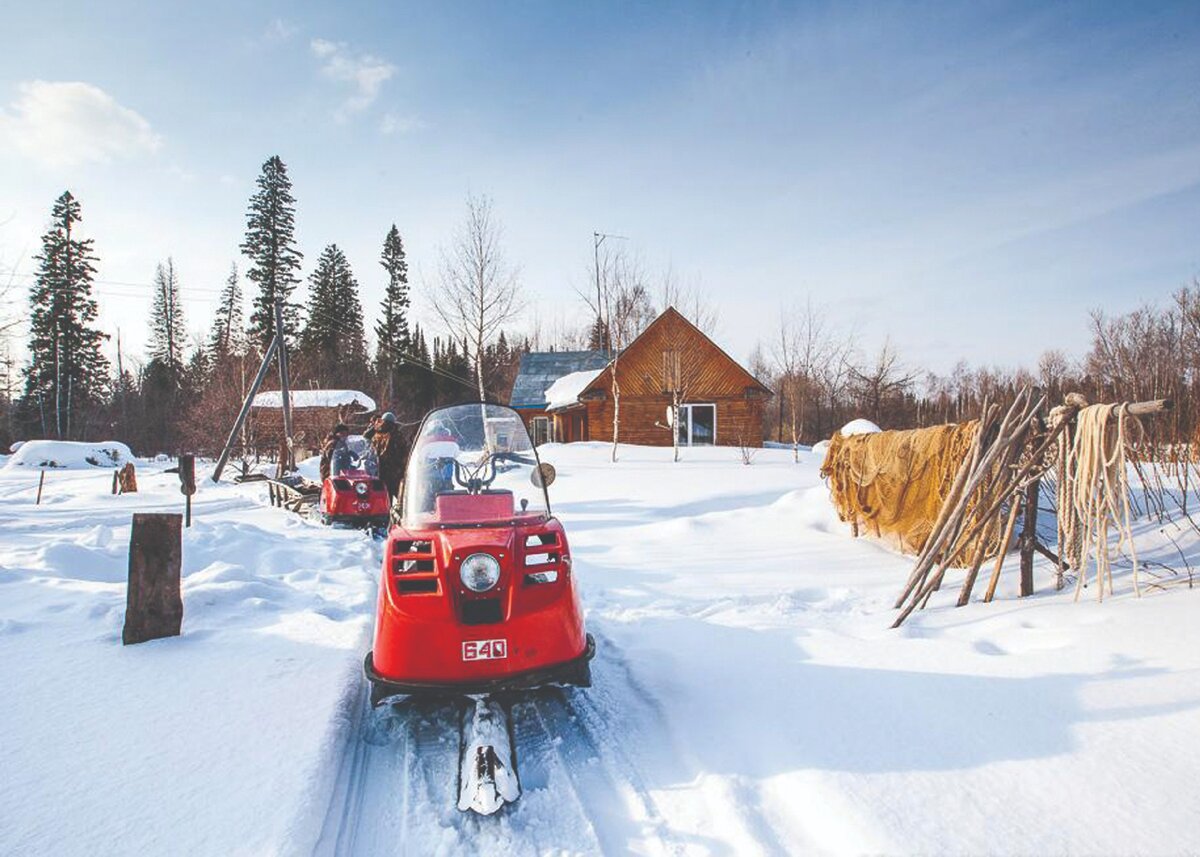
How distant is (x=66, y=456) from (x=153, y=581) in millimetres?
29058

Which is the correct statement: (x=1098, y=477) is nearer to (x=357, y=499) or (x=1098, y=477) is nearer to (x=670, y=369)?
(x=357, y=499)

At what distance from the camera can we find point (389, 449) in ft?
30.8

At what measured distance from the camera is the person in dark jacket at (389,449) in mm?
9336

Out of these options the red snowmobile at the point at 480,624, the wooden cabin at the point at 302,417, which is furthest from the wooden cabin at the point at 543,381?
the red snowmobile at the point at 480,624

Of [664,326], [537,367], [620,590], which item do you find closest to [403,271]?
[537,367]

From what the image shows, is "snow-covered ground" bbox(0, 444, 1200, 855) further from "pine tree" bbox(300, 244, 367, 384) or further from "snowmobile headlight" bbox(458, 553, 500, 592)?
"pine tree" bbox(300, 244, 367, 384)

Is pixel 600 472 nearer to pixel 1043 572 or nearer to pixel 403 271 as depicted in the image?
pixel 1043 572

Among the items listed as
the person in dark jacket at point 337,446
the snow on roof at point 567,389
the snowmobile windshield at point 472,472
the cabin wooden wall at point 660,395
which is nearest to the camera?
the snowmobile windshield at point 472,472

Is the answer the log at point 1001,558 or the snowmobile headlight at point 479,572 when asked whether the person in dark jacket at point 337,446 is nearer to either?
the snowmobile headlight at point 479,572

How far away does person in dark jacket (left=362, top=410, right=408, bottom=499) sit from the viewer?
934cm

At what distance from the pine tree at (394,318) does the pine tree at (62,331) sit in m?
19.5

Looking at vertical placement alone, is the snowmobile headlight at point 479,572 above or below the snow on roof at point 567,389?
below

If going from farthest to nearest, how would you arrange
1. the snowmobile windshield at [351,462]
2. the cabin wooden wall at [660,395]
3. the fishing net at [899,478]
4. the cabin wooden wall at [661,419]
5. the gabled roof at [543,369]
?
the gabled roof at [543,369] → the cabin wooden wall at [661,419] → the cabin wooden wall at [660,395] → the snowmobile windshield at [351,462] → the fishing net at [899,478]

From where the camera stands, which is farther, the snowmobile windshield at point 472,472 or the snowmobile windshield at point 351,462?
the snowmobile windshield at point 351,462
